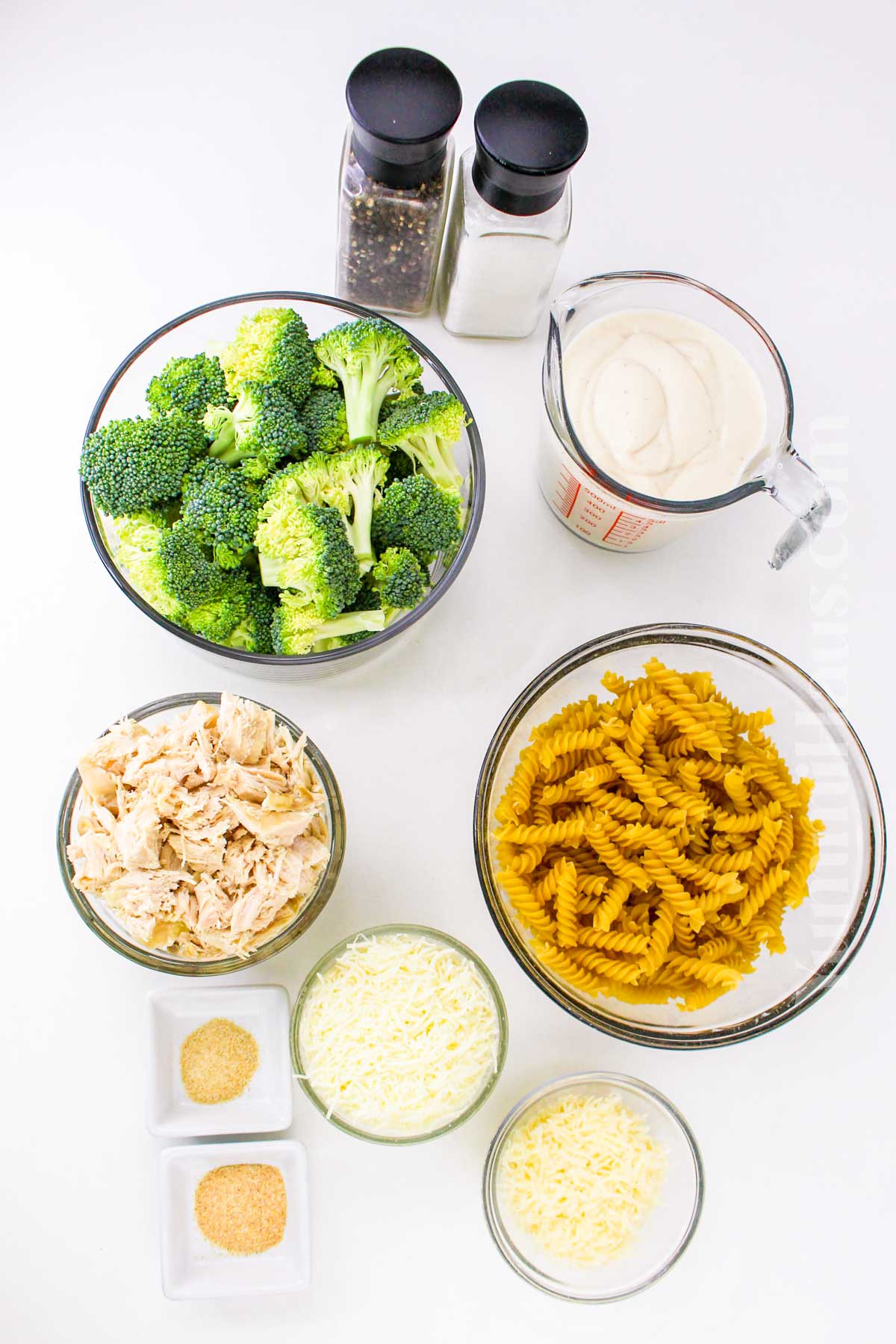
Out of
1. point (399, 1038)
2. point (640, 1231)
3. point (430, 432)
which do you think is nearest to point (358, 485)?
point (430, 432)

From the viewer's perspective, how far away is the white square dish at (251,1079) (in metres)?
1.49

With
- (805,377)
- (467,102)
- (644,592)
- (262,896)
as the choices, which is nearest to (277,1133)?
(262,896)

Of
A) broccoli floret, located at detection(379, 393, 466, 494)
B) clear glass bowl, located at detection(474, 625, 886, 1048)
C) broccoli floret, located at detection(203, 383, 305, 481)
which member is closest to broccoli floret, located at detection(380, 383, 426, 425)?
broccoli floret, located at detection(379, 393, 466, 494)

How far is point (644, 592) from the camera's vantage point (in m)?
1.67

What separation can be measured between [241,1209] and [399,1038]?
0.38 metres

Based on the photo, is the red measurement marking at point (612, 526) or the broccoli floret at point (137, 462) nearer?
the broccoli floret at point (137, 462)

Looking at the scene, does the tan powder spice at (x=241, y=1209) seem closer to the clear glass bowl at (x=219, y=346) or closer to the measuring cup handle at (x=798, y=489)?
the clear glass bowl at (x=219, y=346)

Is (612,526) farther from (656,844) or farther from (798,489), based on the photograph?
(656,844)

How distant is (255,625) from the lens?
A: 4.62 feet

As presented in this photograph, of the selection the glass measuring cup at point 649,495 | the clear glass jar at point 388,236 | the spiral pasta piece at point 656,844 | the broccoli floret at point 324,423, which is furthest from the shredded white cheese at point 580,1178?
the clear glass jar at point 388,236

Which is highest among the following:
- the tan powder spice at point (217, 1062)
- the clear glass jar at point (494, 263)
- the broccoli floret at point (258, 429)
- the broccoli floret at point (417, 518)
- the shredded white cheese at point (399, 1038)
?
the clear glass jar at point (494, 263)

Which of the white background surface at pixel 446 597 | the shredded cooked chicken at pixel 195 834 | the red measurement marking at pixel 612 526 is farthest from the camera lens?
the white background surface at pixel 446 597

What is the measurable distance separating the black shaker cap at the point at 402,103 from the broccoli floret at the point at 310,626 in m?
0.57

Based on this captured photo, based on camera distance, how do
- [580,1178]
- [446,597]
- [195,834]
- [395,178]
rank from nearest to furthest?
[195,834] < [395,178] < [580,1178] < [446,597]
